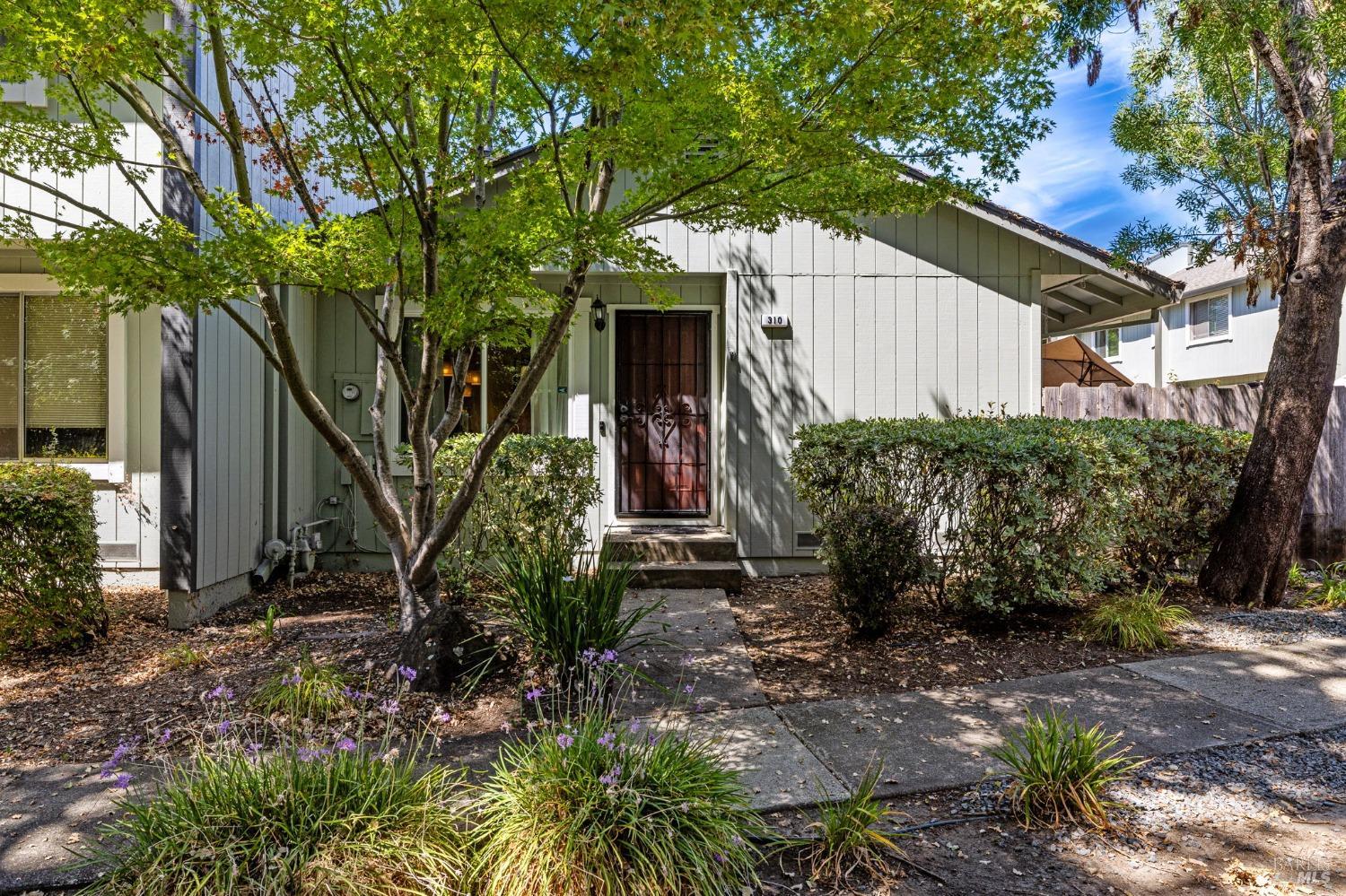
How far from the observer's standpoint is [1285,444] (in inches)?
219

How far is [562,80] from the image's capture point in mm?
3355

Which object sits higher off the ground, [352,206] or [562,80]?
[352,206]

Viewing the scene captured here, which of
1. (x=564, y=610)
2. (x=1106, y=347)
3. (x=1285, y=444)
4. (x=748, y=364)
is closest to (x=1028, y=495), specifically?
(x=1285, y=444)

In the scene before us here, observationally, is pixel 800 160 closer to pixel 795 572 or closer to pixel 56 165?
pixel 56 165

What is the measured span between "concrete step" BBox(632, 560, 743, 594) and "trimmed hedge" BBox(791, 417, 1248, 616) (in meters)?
1.15

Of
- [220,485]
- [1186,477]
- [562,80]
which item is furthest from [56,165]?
[1186,477]

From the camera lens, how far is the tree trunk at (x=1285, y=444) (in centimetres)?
548

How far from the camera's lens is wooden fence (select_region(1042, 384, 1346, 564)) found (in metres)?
7.40

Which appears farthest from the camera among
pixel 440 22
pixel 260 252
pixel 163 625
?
pixel 163 625

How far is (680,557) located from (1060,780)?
4234 mm

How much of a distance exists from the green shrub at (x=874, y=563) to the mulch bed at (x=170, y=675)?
214cm

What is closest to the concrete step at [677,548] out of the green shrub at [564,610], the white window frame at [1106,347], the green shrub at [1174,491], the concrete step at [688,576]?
the concrete step at [688,576]

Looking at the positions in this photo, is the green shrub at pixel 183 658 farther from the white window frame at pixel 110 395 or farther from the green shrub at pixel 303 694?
the white window frame at pixel 110 395

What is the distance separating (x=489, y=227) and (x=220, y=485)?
3.59 metres
